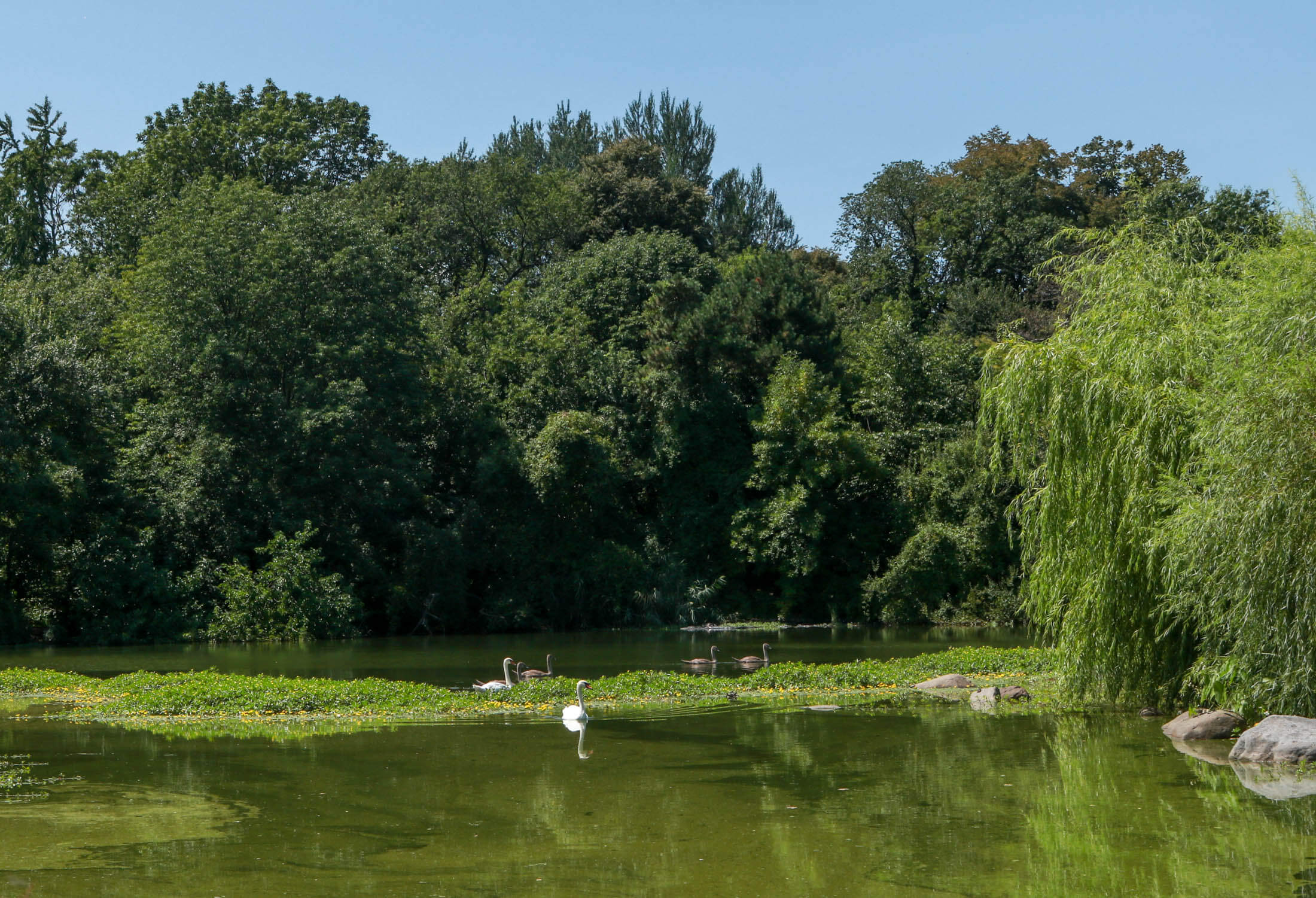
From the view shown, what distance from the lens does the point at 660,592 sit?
43938 millimetres

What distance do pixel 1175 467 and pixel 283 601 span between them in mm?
28207

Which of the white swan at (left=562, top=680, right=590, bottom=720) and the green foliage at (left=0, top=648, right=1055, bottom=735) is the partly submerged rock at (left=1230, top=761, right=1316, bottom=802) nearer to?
the green foliage at (left=0, top=648, right=1055, bottom=735)

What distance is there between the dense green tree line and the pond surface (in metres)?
18.7

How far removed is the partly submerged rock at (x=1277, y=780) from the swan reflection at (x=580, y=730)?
7.85m

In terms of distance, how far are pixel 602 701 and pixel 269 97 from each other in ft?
142

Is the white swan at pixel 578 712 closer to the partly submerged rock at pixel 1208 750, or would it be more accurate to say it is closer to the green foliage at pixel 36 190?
the partly submerged rock at pixel 1208 750

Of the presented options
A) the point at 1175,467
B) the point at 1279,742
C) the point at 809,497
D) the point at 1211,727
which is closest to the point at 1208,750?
the point at 1211,727

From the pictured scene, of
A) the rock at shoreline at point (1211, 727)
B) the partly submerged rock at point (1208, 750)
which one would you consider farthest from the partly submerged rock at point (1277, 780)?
the rock at shoreline at point (1211, 727)

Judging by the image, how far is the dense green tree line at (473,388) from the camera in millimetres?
38000

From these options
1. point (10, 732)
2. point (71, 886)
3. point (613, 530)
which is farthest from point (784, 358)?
point (71, 886)

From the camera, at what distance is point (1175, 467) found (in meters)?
16.9

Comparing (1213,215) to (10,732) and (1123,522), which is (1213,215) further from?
(10,732)

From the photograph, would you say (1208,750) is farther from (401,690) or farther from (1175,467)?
(401,690)

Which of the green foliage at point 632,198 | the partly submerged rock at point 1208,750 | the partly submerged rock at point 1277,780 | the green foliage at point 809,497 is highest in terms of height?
the green foliage at point 632,198
